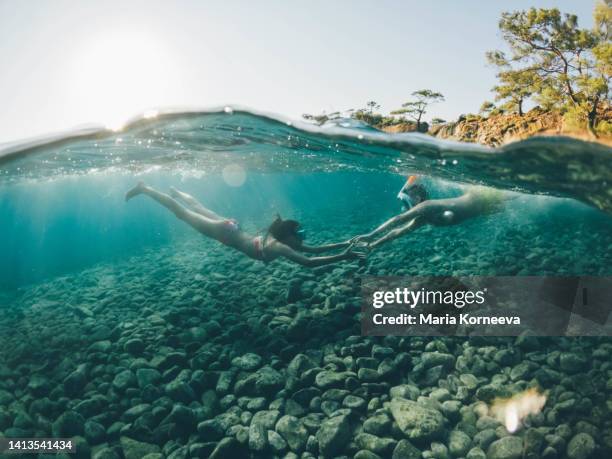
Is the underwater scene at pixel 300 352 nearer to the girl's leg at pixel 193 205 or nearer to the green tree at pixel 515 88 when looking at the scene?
the girl's leg at pixel 193 205

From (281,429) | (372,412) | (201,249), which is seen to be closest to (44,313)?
(201,249)

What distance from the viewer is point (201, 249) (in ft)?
52.4

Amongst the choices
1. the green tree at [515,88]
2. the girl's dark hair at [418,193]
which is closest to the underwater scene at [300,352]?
the girl's dark hair at [418,193]

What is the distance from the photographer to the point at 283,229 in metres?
8.35

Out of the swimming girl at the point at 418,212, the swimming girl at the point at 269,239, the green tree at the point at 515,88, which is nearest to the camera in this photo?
the swimming girl at the point at 269,239

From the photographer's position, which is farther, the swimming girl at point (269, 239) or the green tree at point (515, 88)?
the green tree at point (515, 88)

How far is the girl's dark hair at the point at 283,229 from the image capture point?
326 inches

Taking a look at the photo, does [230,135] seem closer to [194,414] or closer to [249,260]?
[249,260]

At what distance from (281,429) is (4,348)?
7048 millimetres

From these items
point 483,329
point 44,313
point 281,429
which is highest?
point 483,329

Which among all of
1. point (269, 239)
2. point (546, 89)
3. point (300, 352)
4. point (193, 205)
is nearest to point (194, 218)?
point (193, 205)

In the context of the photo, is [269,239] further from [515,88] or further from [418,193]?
[515,88]

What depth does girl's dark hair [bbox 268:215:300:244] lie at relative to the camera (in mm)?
8273

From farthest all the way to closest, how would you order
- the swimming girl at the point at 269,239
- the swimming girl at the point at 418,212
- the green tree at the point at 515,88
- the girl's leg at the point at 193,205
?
the green tree at the point at 515,88
the girl's leg at the point at 193,205
the swimming girl at the point at 418,212
the swimming girl at the point at 269,239
